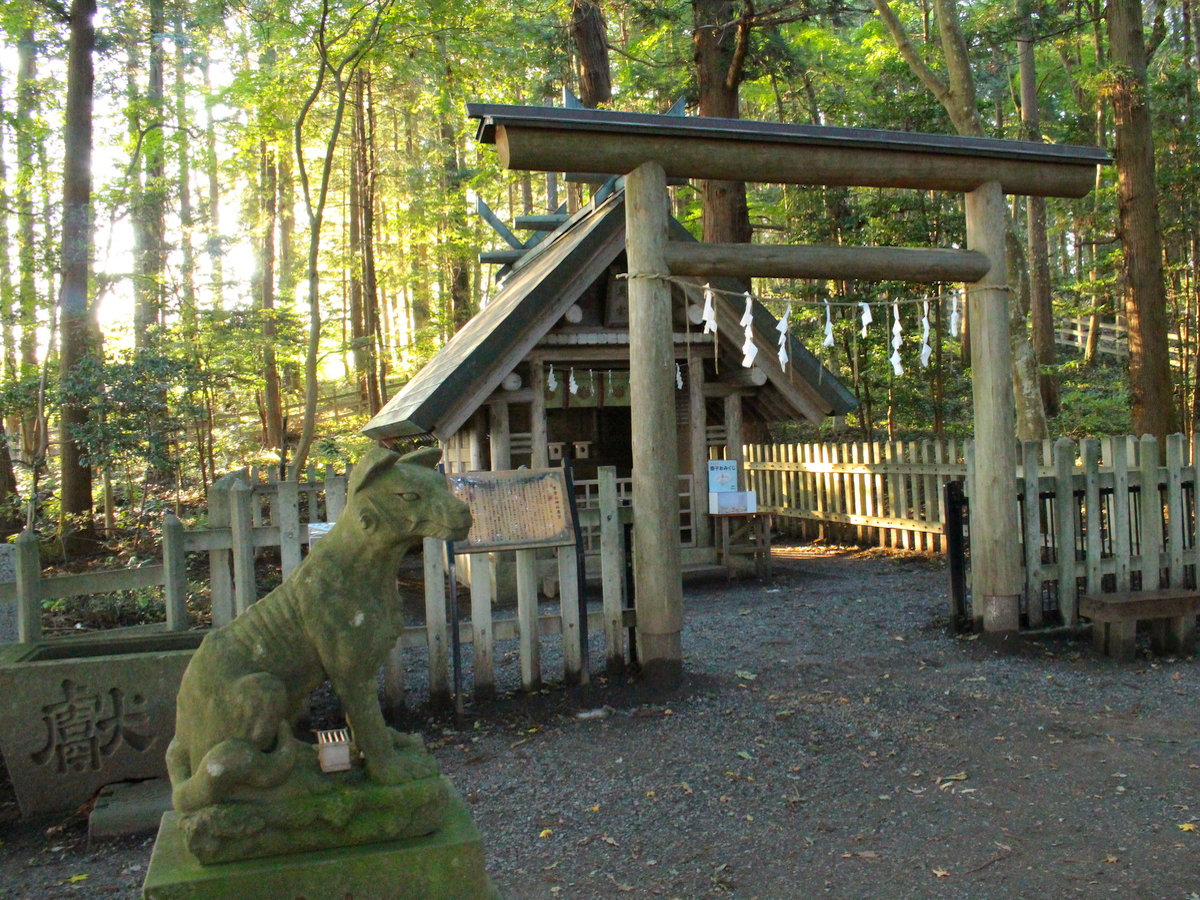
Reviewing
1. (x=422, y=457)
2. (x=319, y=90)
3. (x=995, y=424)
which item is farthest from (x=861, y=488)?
(x=319, y=90)

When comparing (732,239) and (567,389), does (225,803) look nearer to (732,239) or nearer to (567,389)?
(567,389)

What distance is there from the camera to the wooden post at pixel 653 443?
6254 millimetres

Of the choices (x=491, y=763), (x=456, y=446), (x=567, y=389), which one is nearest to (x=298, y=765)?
(x=491, y=763)

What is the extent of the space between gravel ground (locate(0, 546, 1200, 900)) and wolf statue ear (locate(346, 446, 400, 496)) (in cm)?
205

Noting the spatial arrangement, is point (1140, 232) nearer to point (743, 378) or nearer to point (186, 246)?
point (743, 378)

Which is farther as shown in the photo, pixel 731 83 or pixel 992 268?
pixel 731 83

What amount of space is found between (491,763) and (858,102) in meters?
14.9

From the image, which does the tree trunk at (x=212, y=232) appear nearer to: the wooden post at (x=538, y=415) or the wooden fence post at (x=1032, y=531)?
the wooden post at (x=538, y=415)

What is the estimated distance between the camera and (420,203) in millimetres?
22969

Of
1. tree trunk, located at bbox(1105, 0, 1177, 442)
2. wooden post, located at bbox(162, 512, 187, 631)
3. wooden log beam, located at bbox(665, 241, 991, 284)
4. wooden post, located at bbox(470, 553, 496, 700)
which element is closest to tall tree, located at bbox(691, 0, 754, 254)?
tree trunk, located at bbox(1105, 0, 1177, 442)

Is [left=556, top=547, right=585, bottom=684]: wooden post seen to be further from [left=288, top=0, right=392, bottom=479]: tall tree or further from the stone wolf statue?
[left=288, top=0, right=392, bottom=479]: tall tree

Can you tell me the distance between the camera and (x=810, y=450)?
14.6 metres

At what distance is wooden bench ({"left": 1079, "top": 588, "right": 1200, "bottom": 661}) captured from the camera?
684cm

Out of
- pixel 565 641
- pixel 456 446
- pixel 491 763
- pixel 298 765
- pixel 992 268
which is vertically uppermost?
pixel 992 268
